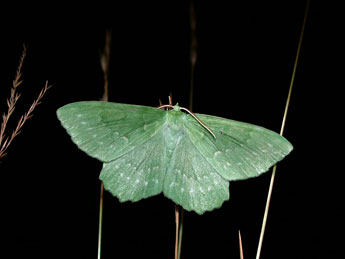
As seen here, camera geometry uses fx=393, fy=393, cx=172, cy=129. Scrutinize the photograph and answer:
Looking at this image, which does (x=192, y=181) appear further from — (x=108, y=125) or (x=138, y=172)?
(x=108, y=125)

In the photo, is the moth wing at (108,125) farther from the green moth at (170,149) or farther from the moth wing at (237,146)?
the moth wing at (237,146)

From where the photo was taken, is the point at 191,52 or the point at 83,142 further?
the point at 191,52

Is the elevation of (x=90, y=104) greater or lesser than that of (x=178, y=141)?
greater

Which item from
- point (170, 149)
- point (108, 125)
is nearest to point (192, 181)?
point (170, 149)

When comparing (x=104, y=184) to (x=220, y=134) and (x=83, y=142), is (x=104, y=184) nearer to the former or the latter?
(x=83, y=142)

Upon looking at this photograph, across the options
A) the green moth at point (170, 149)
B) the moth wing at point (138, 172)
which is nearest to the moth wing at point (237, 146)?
the green moth at point (170, 149)

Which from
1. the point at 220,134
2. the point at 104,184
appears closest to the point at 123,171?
the point at 104,184
